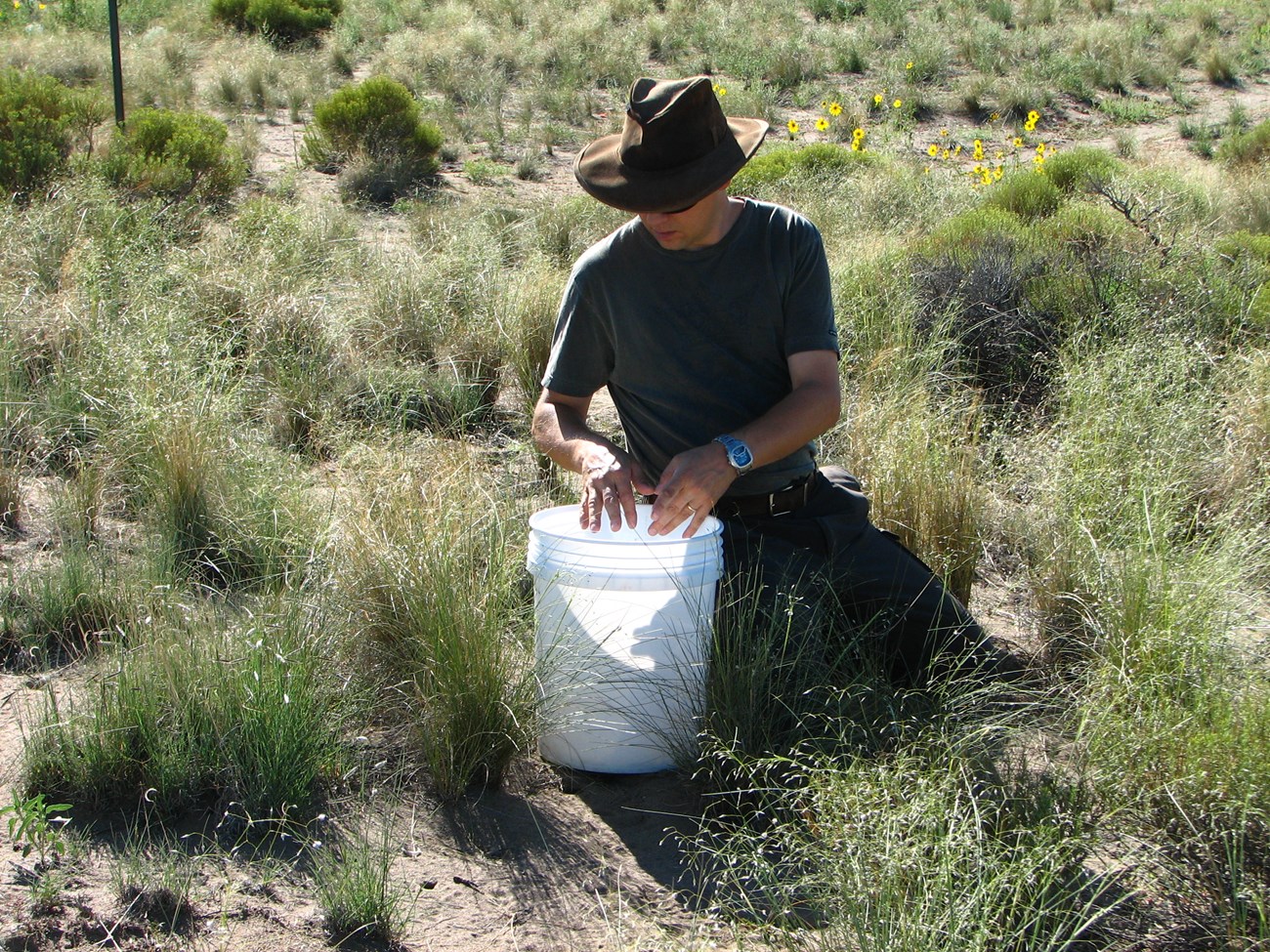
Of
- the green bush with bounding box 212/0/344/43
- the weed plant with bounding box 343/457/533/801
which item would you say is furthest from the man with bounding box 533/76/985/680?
the green bush with bounding box 212/0/344/43

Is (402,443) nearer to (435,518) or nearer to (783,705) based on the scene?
(435,518)

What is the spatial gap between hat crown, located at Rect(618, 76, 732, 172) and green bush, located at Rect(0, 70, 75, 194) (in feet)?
21.1

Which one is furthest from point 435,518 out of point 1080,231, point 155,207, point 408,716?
point 155,207

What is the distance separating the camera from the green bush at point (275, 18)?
19234mm

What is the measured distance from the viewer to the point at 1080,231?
6785 mm

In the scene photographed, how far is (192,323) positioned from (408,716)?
281 cm

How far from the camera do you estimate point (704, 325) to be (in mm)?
3209

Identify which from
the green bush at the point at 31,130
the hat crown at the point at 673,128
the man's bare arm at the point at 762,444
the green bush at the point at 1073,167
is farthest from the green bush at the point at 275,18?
the man's bare arm at the point at 762,444

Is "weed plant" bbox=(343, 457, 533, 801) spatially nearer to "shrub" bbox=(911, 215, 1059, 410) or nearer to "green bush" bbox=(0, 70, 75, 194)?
"shrub" bbox=(911, 215, 1059, 410)

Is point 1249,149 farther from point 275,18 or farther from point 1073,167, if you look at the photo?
point 275,18

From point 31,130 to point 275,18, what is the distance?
1141 centimetres

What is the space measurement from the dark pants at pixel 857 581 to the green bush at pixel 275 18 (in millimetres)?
17747

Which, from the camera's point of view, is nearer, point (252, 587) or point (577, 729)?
point (577, 729)

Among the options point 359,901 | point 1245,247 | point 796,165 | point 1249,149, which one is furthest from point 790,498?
point 1249,149
